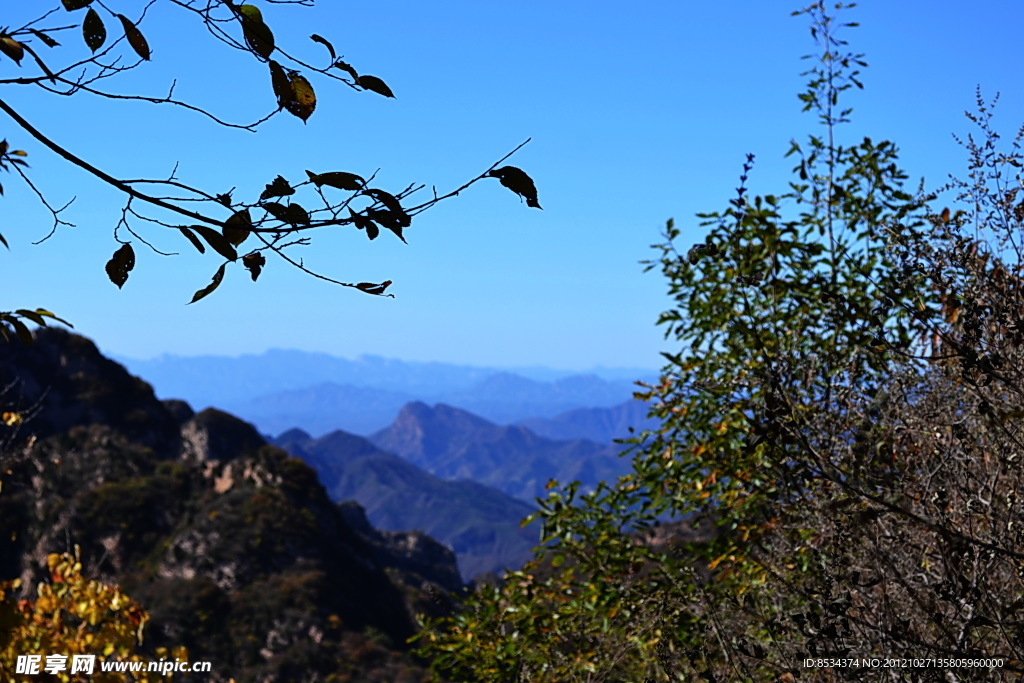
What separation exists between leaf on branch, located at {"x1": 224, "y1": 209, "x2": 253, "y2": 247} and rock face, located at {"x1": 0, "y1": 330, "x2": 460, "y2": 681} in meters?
26.1

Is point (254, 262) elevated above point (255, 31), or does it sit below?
below

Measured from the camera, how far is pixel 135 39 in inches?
103

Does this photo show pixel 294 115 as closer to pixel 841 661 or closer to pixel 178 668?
pixel 841 661

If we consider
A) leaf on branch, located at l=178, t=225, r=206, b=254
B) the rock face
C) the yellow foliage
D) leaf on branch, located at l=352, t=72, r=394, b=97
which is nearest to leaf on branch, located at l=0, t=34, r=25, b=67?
leaf on branch, located at l=178, t=225, r=206, b=254

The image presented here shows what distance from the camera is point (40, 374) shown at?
155 ft

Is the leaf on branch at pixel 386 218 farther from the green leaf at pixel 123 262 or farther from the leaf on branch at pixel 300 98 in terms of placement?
the green leaf at pixel 123 262

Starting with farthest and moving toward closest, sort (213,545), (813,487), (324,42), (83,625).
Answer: (213,545), (83,625), (813,487), (324,42)

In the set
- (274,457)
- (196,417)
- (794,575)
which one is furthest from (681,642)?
(196,417)

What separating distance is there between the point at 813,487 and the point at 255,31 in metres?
4.27

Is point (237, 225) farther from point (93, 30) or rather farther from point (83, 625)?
point (83, 625)

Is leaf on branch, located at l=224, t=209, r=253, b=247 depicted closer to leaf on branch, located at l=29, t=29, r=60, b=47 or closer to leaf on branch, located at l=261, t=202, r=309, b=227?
leaf on branch, located at l=261, t=202, r=309, b=227

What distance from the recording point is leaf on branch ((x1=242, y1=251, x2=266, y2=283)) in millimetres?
2553

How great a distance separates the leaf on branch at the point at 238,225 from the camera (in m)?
2.46

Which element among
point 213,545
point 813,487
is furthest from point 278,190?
point 213,545
